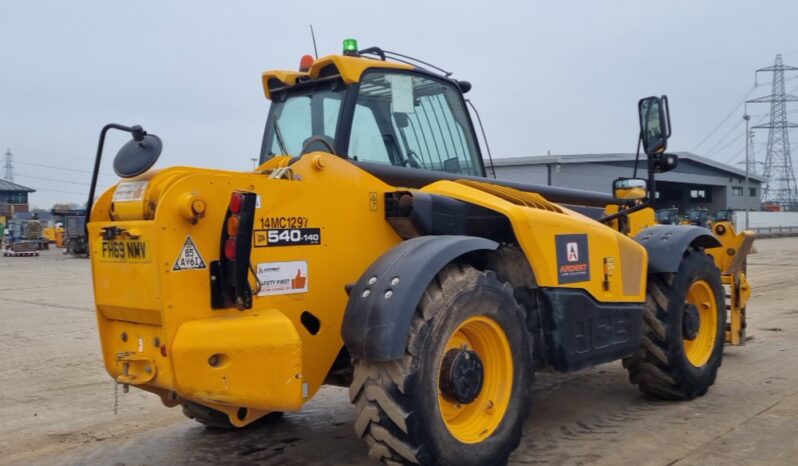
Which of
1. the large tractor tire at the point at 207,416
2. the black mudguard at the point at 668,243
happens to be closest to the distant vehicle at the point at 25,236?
the large tractor tire at the point at 207,416

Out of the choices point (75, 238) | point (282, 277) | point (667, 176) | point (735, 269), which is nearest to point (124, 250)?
point (282, 277)

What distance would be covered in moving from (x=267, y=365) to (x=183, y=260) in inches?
23.8

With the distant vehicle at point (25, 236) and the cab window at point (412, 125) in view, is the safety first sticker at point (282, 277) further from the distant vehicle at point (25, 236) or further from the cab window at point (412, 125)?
the distant vehicle at point (25, 236)

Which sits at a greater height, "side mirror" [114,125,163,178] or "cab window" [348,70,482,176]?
"cab window" [348,70,482,176]

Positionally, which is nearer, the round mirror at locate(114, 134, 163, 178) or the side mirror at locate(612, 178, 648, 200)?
the round mirror at locate(114, 134, 163, 178)

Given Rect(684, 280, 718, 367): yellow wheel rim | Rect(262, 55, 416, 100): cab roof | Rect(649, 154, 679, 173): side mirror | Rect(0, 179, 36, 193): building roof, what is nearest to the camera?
Rect(262, 55, 416, 100): cab roof

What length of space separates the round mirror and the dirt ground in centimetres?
187

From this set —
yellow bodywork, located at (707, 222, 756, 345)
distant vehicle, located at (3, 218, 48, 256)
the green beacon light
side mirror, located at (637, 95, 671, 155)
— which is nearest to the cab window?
the green beacon light

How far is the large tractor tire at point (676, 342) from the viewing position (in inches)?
217

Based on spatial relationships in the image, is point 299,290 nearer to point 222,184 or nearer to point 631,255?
point 222,184

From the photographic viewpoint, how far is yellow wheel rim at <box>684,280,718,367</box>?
6004mm

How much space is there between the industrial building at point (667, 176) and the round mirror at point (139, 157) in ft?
74.5

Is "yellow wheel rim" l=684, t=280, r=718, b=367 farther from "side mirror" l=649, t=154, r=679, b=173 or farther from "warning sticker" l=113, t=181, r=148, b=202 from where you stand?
"warning sticker" l=113, t=181, r=148, b=202

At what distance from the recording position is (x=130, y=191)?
3.71 meters
